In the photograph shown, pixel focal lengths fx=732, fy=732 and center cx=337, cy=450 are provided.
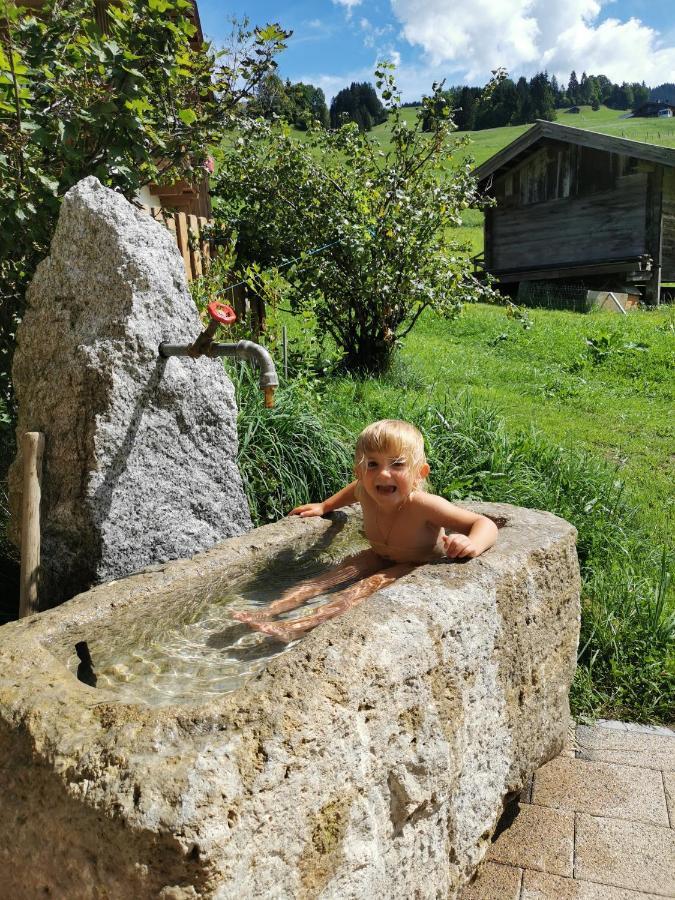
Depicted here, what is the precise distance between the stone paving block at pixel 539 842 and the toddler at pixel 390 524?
80 cm

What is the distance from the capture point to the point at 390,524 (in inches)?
101

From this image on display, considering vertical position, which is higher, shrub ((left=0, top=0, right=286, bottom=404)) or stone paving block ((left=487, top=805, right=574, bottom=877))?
shrub ((left=0, top=0, right=286, bottom=404))

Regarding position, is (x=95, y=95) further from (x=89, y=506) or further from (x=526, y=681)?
(x=526, y=681)

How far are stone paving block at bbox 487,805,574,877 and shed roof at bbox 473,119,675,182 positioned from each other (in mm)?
12607

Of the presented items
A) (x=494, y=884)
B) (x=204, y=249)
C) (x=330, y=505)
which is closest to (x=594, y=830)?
(x=494, y=884)

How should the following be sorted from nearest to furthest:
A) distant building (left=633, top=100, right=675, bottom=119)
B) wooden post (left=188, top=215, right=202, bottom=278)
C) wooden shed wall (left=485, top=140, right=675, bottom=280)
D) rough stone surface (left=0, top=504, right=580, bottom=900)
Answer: rough stone surface (left=0, top=504, right=580, bottom=900)
wooden post (left=188, top=215, right=202, bottom=278)
wooden shed wall (left=485, top=140, right=675, bottom=280)
distant building (left=633, top=100, right=675, bottom=119)

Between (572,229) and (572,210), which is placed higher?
Result: (572,210)

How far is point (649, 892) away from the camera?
1890 mm

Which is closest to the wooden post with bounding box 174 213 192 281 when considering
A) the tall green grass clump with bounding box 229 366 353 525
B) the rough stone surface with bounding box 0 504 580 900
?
the tall green grass clump with bounding box 229 366 353 525

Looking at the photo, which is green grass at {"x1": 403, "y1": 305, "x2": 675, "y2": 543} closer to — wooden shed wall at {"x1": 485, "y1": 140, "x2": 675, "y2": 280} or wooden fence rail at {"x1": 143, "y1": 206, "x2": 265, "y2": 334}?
wooden fence rail at {"x1": 143, "y1": 206, "x2": 265, "y2": 334}

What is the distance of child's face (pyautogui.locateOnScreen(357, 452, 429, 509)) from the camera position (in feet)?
8.03

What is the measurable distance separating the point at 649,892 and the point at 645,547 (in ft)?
6.79

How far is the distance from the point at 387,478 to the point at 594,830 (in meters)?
1.20

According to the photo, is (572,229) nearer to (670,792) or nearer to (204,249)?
(204,249)
